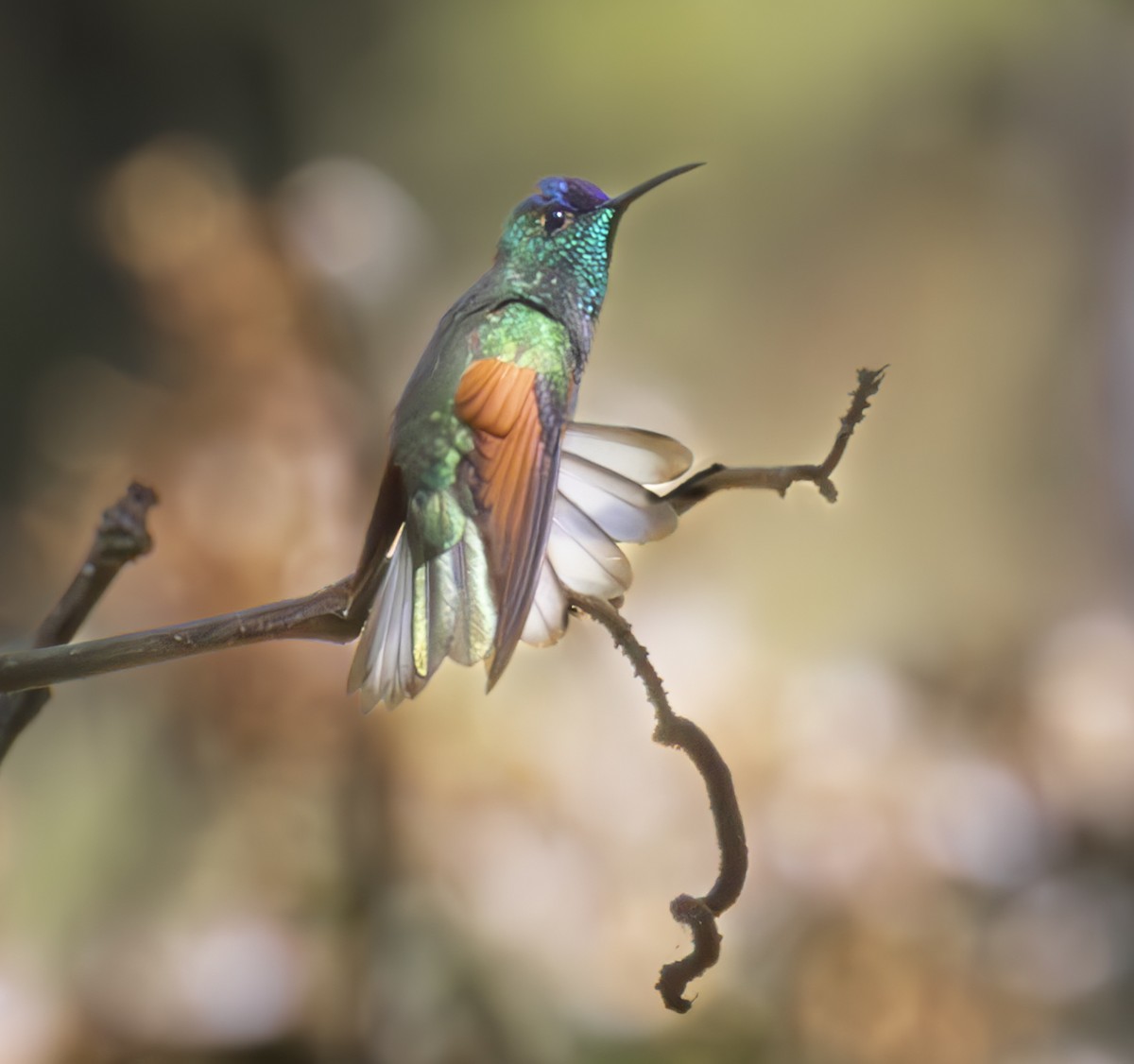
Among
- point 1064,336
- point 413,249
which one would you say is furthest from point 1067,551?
point 413,249

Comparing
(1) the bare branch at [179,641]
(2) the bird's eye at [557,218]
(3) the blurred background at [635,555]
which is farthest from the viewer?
(3) the blurred background at [635,555]

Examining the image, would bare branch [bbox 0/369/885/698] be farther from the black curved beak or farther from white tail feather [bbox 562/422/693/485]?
the black curved beak

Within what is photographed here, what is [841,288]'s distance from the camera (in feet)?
4.05

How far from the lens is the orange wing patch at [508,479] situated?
1.07ft

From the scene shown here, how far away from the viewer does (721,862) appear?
1.11ft

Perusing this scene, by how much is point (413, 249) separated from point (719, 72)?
0.39 meters

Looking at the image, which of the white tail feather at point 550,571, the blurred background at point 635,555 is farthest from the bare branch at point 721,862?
the blurred background at point 635,555

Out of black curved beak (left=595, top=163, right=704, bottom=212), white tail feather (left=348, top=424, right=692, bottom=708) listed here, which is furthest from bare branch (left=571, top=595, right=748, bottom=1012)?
black curved beak (left=595, top=163, right=704, bottom=212)

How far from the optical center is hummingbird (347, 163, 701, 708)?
0.36 m

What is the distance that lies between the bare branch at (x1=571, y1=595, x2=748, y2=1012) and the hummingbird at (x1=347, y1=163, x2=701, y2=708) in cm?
6

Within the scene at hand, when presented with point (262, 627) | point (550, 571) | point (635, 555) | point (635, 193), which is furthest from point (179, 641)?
point (635, 555)

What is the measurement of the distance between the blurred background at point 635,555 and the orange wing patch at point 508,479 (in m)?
0.79

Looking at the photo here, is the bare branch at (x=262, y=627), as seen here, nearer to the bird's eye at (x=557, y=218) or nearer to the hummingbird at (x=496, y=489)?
the hummingbird at (x=496, y=489)

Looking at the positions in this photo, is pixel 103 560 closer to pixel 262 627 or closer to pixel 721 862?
pixel 262 627
